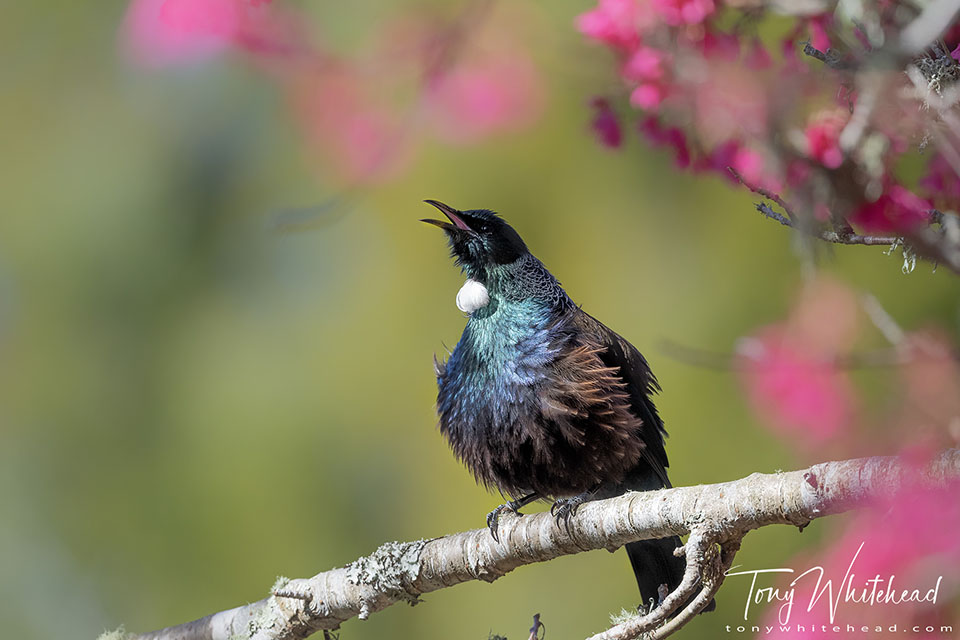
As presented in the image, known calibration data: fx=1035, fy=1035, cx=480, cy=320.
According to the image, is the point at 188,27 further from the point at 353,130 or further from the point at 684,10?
the point at 684,10

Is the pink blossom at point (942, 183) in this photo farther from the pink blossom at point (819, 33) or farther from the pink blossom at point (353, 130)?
the pink blossom at point (353, 130)

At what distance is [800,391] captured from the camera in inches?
136

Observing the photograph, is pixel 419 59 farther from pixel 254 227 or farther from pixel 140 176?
pixel 140 176

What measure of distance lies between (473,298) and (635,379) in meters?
0.50

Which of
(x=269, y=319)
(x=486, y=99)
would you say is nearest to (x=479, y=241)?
(x=486, y=99)

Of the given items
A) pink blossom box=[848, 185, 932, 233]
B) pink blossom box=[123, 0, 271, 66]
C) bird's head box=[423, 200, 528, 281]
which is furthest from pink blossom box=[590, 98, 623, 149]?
pink blossom box=[123, 0, 271, 66]

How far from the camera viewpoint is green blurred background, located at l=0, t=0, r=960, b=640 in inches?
209

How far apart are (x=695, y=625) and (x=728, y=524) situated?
3.46 metres

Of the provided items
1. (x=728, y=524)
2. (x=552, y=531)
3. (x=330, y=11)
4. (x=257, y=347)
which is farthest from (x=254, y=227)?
(x=728, y=524)

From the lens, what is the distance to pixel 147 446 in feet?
21.5

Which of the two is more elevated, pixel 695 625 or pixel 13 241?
pixel 13 241

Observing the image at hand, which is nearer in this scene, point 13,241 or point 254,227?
point 254,227

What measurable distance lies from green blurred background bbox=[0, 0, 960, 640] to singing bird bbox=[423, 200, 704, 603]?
2.10 meters

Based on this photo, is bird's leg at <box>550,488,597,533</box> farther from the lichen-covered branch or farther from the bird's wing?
the bird's wing
